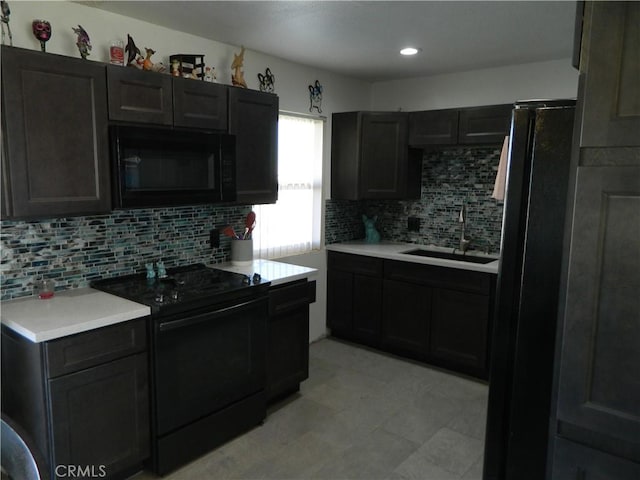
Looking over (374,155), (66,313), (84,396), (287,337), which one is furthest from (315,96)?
(84,396)

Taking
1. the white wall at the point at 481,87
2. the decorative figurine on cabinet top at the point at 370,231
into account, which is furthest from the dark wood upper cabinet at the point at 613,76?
the decorative figurine on cabinet top at the point at 370,231

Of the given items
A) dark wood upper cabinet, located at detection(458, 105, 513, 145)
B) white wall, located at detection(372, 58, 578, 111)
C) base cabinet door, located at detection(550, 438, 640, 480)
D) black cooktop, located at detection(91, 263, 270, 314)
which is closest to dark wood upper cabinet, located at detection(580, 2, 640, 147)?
base cabinet door, located at detection(550, 438, 640, 480)

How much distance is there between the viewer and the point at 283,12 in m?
2.47

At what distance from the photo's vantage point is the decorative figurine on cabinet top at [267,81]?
3424 millimetres

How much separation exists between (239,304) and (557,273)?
1.70m

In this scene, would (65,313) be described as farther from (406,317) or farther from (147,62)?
(406,317)

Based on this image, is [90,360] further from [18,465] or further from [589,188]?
[589,188]

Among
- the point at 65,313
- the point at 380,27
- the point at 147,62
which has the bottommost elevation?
the point at 65,313

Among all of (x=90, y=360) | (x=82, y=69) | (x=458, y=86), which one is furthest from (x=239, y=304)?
(x=458, y=86)

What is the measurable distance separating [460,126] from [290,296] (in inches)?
76.7

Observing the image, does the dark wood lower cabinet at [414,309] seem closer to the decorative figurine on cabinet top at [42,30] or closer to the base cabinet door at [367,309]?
the base cabinet door at [367,309]

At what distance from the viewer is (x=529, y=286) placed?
1.42m

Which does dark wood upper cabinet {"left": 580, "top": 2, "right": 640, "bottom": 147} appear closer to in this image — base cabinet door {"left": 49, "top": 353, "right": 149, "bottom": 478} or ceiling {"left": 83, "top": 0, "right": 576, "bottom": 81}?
ceiling {"left": 83, "top": 0, "right": 576, "bottom": 81}

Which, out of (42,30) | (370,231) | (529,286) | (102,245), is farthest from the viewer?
(370,231)
